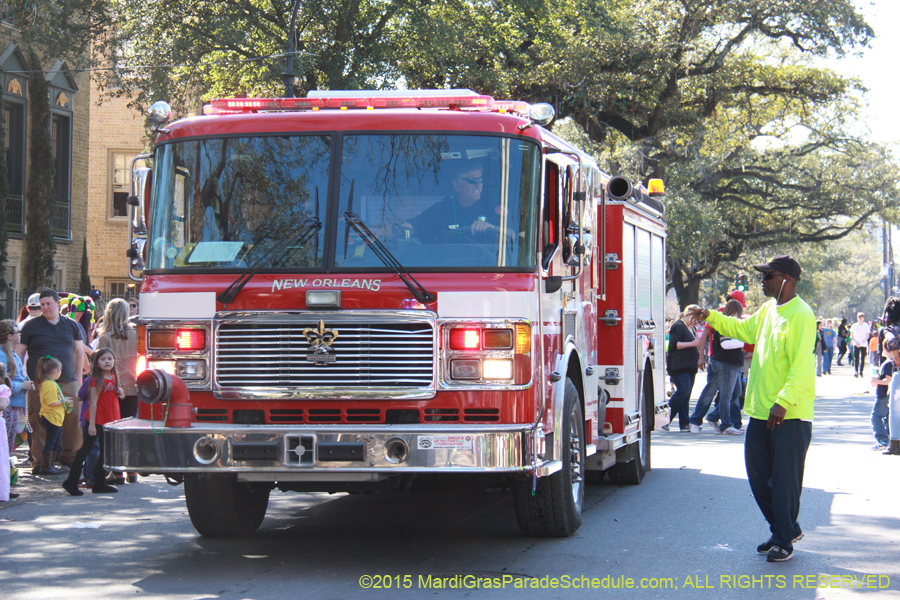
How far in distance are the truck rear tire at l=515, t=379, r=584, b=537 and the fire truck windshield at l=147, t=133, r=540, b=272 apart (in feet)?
4.47

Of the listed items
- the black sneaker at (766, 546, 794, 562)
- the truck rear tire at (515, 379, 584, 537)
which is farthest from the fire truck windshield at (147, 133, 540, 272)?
the black sneaker at (766, 546, 794, 562)

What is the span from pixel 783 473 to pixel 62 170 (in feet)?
70.9

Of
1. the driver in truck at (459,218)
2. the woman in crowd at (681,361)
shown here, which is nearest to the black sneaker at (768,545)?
the driver in truck at (459,218)

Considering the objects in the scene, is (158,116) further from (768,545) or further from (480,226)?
(768,545)

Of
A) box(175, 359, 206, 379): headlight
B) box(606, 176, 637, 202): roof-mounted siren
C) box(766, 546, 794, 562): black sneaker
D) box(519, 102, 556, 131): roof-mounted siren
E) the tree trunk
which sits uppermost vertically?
the tree trunk

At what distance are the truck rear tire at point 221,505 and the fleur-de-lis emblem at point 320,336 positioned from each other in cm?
138

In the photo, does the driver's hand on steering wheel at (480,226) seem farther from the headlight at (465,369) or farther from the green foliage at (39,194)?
the green foliage at (39,194)

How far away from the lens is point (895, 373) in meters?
13.1

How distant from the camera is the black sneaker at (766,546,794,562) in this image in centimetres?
699

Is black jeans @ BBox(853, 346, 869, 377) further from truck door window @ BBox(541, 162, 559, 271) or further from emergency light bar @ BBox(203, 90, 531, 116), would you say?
truck door window @ BBox(541, 162, 559, 271)

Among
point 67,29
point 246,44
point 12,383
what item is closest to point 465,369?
point 12,383

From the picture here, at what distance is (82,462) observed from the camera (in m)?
10.0

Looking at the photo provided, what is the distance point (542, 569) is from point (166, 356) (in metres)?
2.65

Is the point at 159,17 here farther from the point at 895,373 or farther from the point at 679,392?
the point at 895,373
